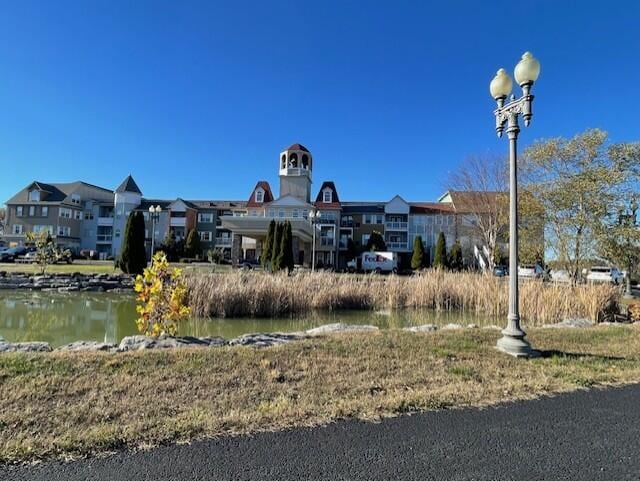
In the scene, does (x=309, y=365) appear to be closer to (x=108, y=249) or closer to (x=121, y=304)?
(x=121, y=304)

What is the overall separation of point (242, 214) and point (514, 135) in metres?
46.6

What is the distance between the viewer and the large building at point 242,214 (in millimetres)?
44750

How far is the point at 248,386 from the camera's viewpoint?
3992 millimetres

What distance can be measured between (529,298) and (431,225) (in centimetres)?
3806

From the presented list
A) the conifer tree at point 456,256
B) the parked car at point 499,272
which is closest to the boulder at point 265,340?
the parked car at point 499,272

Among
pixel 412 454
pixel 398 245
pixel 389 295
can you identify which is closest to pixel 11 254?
pixel 389 295

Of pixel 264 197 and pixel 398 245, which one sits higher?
pixel 264 197

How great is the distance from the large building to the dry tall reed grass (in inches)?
1079

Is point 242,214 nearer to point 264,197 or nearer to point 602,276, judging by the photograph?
point 264,197

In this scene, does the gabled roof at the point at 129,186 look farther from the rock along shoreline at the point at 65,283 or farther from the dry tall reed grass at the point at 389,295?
the dry tall reed grass at the point at 389,295

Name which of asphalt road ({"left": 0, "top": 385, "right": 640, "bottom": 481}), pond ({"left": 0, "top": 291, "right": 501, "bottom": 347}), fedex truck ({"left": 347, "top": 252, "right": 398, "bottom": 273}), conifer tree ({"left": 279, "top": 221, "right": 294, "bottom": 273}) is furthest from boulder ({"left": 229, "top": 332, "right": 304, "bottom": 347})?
fedex truck ({"left": 347, "top": 252, "right": 398, "bottom": 273})

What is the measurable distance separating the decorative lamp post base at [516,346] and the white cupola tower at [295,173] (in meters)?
39.2

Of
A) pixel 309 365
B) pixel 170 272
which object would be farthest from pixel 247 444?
pixel 170 272

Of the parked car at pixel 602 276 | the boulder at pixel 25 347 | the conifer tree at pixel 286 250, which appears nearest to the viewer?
the boulder at pixel 25 347
